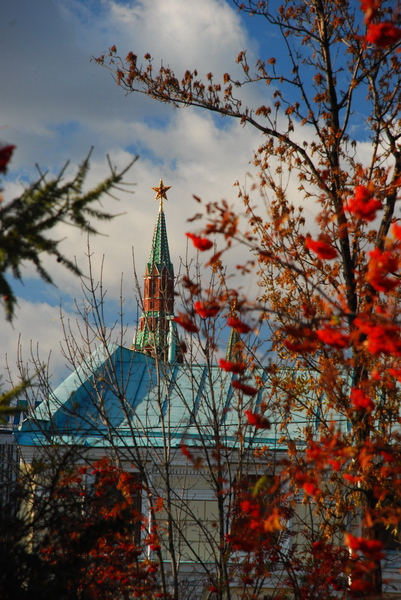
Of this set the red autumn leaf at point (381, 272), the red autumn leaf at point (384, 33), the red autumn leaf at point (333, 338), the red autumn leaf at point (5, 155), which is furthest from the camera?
the red autumn leaf at point (384, 33)

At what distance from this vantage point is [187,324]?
4.67 m

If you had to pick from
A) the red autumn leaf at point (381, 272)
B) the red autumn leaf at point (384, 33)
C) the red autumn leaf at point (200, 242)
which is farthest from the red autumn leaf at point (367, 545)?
the red autumn leaf at point (384, 33)

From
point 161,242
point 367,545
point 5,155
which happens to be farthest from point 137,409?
point 161,242

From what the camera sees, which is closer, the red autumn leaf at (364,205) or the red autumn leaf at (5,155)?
the red autumn leaf at (5,155)

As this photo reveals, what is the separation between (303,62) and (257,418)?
21.8 feet

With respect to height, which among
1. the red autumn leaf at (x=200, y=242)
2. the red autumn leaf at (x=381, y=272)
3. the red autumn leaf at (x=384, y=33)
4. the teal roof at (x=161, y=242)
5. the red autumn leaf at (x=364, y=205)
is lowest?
the red autumn leaf at (x=381, y=272)

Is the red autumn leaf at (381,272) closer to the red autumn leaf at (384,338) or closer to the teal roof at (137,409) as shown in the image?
the red autumn leaf at (384,338)

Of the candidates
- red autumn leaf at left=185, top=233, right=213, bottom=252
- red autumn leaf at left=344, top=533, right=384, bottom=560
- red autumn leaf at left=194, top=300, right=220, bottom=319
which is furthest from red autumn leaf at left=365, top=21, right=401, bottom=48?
red autumn leaf at left=344, top=533, right=384, bottom=560

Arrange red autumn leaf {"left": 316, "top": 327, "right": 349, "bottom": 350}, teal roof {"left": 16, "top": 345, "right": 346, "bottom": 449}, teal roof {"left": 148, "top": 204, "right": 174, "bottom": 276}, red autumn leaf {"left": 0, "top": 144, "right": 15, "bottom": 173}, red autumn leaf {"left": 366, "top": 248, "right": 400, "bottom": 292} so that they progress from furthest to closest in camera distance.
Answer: teal roof {"left": 148, "top": 204, "right": 174, "bottom": 276}
teal roof {"left": 16, "top": 345, "right": 346, "bottom": 449}
red autumn leaf {"left": 316, "top": 327, "right": 349, "bottom": 350}
red autumn leaf {"left": 366, "top": 248, "right": 400, "bottom": 292}
red autumn leaf {"left": 0, "top": 144, "right": 15, "bottom": 173}

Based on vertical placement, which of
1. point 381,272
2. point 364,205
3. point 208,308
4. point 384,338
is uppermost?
point 364,205

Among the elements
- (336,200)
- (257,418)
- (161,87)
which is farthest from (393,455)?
(161,87)

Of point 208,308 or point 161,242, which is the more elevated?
point 161,242

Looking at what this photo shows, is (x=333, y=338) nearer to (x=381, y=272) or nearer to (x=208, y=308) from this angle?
(x=381, y=272)

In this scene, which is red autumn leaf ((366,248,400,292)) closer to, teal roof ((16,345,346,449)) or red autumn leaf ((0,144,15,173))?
red autumn leaf ((0,144,15,173))
